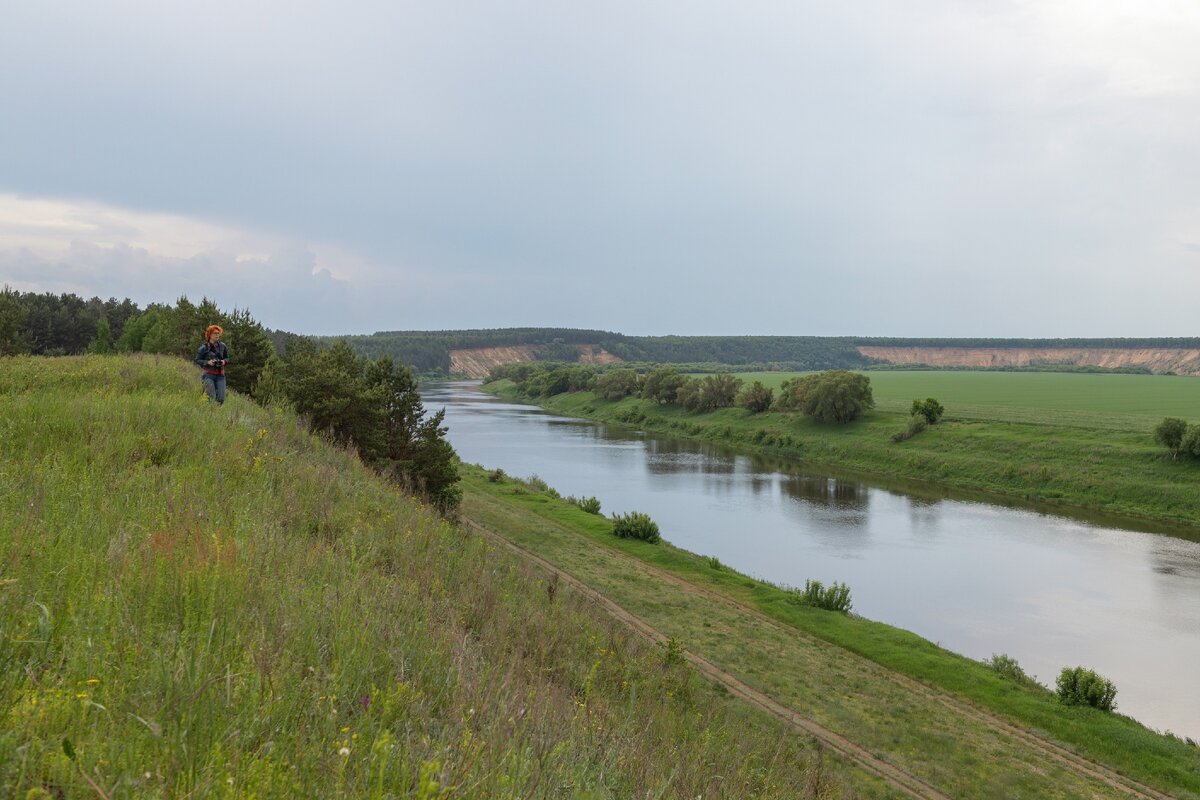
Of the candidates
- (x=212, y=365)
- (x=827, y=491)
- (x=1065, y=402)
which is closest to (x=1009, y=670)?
(x=212, y=365)

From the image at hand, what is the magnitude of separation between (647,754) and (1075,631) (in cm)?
2445

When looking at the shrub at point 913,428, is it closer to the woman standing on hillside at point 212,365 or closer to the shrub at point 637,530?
the shrub at point 637,530

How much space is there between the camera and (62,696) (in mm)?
2631

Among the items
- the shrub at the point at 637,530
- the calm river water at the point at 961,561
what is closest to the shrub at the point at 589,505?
the calm river water at the point at 961,561

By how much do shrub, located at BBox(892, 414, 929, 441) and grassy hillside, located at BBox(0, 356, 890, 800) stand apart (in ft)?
176

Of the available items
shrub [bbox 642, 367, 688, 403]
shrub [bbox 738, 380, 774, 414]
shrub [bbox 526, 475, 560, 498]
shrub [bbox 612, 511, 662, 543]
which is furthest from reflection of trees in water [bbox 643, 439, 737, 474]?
shrub [bbox 612, 511, 662, 543]

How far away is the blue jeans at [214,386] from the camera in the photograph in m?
13.9

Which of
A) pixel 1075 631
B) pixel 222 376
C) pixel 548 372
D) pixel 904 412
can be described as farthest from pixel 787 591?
pixel 548 372

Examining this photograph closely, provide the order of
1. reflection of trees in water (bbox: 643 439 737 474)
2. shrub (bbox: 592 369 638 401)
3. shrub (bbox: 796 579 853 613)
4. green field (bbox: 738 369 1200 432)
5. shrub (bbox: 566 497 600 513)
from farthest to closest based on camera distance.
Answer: shrub (bbox: 592 369 638 401) < green field (bbox: 738 369 1200 432) < reflection of trees in water (bbox: 643 439 737 474) < shrub (bbox: 566 497 600 513) < shrub (bbox: 796 579 853 613)

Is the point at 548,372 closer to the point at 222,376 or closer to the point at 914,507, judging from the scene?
the point at 914,507

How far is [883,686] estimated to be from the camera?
56.1ft

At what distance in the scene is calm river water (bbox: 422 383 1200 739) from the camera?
2145 centimetres

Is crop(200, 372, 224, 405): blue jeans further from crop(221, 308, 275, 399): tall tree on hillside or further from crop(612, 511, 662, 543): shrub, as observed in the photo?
crop(612, 511, 662, 543): shrub

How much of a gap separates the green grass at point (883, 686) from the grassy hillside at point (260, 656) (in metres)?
7.09
